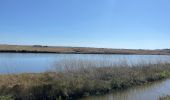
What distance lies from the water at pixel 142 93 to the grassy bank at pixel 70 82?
572 millimetres

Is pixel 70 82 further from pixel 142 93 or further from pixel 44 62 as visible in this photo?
pixel 44 62

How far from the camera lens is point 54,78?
45.8ft

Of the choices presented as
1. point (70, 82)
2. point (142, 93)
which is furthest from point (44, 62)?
point (70, 82)

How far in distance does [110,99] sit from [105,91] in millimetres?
1298

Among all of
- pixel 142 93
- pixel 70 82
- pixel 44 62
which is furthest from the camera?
pixel 44 62

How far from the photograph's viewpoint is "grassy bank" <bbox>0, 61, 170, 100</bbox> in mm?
12414

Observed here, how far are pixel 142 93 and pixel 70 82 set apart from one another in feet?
17.4

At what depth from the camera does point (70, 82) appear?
567 inches

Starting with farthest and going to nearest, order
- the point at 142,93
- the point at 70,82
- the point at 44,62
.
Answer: the point at 44,62, the point at 142,93, the point at 70,82

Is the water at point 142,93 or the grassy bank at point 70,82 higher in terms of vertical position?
the grassy bank at point 70,82

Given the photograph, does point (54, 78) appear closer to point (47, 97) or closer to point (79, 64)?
point (47, 97)

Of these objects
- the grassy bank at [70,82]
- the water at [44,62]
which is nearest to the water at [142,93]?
the grassy bank at [70,82]

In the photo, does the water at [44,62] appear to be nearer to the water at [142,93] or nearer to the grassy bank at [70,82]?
the grassy bank at [70,82]

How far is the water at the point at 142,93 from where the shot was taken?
15062 mm
